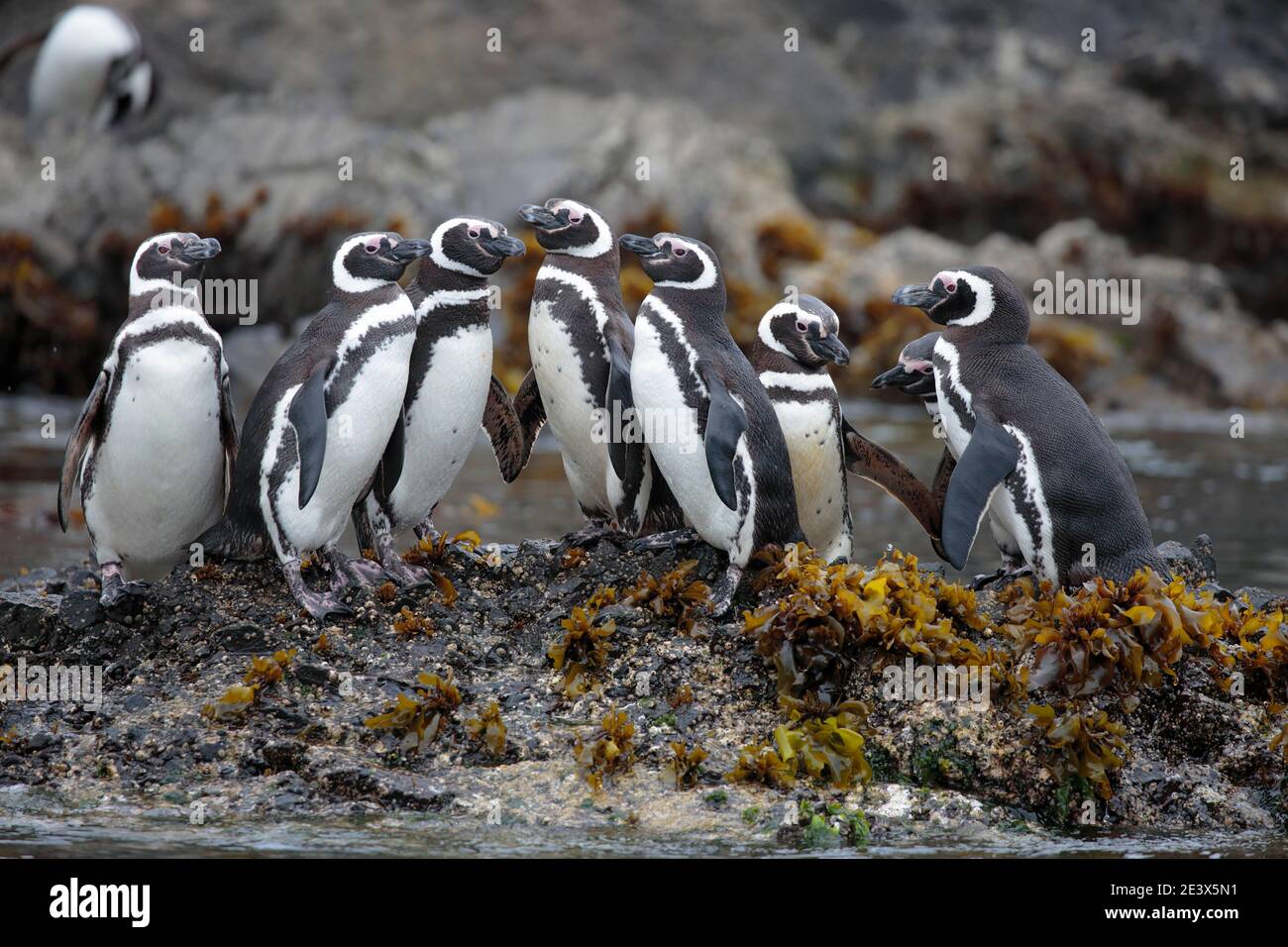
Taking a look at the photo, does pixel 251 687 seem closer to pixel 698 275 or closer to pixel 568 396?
pixel 568 396

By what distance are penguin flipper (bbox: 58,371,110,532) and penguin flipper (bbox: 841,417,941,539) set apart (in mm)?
2789

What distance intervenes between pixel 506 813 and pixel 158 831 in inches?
39.2

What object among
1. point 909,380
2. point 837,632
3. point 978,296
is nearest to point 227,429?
point 837,632

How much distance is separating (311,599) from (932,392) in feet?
8.36

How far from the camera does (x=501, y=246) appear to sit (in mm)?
5949

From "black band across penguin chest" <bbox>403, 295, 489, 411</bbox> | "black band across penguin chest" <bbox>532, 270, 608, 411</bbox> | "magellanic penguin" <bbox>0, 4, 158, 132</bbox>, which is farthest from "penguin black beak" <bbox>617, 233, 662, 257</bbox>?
"magellanic penguin" <bbox>0, 4, 158, 132</bbox>

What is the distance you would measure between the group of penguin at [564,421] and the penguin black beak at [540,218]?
0.04ft

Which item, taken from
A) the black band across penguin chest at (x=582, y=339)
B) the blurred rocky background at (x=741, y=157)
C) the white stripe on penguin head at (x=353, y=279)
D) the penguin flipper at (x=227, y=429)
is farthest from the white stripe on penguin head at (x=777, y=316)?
the blurred rocky background at (x=741, y=157)

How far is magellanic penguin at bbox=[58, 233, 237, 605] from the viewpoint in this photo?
5.69 m

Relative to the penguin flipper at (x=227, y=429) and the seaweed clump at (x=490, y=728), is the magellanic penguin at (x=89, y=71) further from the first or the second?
the seaweed clump at (x=490, y=728)

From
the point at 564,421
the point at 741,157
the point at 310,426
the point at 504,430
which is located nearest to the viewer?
the point at 310,426

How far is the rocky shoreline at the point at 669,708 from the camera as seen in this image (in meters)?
4.92

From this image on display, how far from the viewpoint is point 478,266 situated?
6.02 metres

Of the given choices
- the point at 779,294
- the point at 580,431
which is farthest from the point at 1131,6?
the point at 580,431
